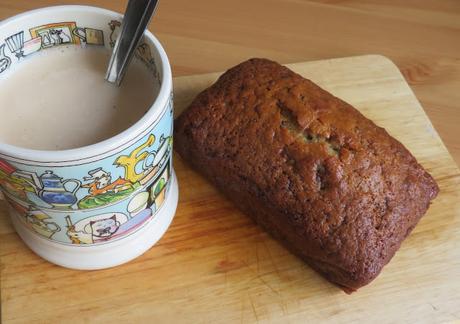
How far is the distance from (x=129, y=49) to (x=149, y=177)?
6.2 inches

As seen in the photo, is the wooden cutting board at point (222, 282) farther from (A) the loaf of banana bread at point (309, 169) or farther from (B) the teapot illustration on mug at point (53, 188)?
(B) the teapot illustration on mug at point (53, 188)

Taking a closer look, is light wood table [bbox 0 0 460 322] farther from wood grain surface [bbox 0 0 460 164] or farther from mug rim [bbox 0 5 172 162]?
mug rim [bbox 0 5 172 162]

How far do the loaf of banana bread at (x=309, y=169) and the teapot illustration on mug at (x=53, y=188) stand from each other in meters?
0.23

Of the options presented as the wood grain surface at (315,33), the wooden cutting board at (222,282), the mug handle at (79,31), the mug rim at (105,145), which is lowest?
the wooden cutting board at (222,282)

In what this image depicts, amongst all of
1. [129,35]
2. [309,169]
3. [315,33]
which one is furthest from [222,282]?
[315,33]

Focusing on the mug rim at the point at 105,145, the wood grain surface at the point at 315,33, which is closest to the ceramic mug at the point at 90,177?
the mug rim at the point at 105,145

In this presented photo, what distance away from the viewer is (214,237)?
2.50 ft

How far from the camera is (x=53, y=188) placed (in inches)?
22.7

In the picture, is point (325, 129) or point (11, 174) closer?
point (11, 174)

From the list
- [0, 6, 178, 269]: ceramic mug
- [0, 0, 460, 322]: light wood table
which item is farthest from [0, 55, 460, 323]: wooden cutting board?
[0, 0, 460, 322]: light wood table

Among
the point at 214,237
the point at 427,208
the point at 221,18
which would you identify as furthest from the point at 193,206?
the point at 221,18

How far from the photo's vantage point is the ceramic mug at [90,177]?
0.56 metres

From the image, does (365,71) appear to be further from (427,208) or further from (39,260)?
(39,260)

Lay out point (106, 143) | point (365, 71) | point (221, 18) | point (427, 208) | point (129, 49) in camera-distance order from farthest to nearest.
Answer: point (221, 18) < point (365, 71) < point (427, 208) < point (129, 49) < point (106, 143)
